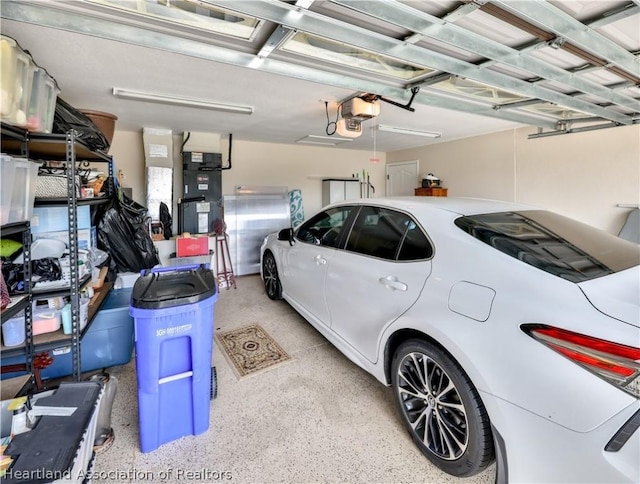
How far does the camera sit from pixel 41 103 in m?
1.60

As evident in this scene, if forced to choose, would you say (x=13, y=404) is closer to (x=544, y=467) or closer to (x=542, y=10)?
(x=544, y=467)

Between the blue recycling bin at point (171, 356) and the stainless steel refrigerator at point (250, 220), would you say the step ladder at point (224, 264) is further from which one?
the blue recycling bin at point (171, 356)

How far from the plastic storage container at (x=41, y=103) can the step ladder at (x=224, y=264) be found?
299 cm

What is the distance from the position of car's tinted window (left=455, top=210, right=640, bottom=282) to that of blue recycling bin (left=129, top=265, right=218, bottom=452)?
152 centimetres

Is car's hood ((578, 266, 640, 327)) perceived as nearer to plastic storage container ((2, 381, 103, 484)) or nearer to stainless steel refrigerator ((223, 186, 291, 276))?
plastic storage container ((2, 381, 103, 484))

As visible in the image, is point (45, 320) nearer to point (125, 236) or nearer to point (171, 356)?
point (171, 356)

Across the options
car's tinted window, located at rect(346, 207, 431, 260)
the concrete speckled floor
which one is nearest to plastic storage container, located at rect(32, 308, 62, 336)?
the concrete speckled floor

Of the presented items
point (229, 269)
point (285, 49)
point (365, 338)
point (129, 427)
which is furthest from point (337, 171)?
point (129, 427)

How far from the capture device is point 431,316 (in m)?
1.47

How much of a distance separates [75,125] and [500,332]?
2.78 m

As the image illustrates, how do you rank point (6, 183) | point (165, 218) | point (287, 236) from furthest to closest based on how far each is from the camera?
point (165, 218) → point (287, 236) → point (6, 183)

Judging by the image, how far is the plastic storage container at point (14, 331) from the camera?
158 centimetres

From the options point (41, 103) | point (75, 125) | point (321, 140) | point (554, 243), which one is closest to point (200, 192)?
point (321, 140)

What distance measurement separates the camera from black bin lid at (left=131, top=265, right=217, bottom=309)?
59.9 inches
